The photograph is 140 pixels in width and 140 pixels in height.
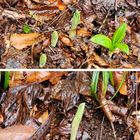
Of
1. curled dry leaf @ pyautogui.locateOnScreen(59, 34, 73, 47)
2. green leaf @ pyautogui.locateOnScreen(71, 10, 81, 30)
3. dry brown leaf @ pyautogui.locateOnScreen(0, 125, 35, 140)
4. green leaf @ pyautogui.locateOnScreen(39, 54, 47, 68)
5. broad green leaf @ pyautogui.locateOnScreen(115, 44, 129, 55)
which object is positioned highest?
green leaf @ pyautogui.locateOnScreen(71, 10, 81, 30)

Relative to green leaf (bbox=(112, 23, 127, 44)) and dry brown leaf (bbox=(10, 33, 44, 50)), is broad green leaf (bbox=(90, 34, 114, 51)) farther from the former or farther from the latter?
dry brown leaf (bbox=(10, 33, 44, 50))

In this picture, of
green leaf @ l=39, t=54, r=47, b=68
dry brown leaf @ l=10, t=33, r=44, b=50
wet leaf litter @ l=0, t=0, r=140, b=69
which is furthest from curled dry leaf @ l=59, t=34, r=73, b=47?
green leaf @ l=39, t=54, r=47, b=68

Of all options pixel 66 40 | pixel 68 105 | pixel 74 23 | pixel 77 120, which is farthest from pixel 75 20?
pixel 77 120

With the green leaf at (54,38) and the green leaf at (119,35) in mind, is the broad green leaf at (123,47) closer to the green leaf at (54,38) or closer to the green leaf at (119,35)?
the green leaf at (119,35)

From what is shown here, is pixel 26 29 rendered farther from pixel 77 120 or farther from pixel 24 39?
pixel 77 120

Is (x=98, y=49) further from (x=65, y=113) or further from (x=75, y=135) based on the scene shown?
(x=75, y=135)

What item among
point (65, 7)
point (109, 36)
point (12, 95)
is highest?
point (65, 7)

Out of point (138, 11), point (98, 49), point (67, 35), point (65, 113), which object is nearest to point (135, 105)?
point (65, 113)

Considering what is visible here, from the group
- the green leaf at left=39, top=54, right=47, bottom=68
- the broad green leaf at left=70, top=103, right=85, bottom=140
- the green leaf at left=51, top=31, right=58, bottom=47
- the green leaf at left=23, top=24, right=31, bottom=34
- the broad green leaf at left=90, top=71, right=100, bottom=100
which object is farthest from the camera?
the green leaf at left=23, top=24, right=31, bottom=34
